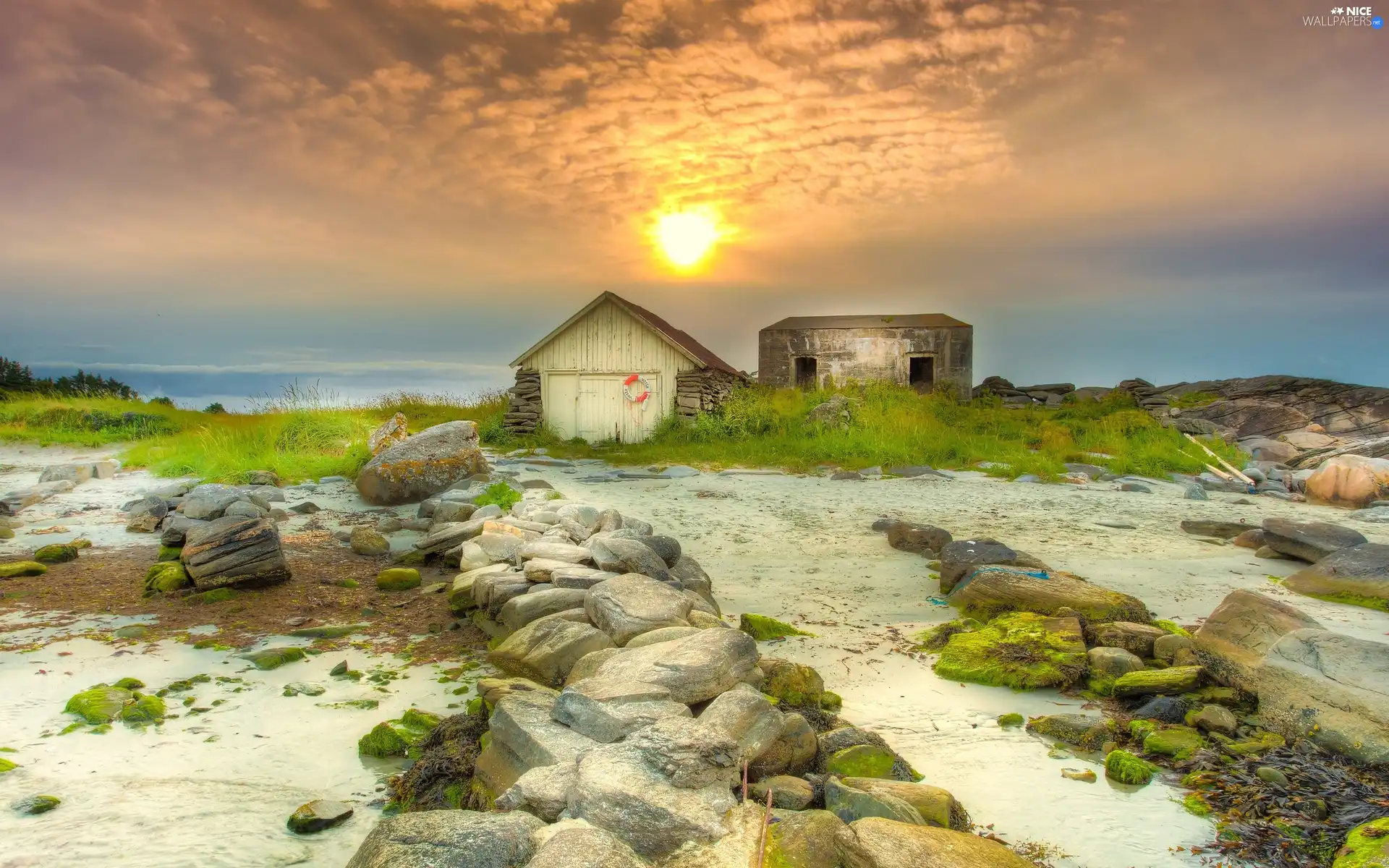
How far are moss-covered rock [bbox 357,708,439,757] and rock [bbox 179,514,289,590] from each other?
3605 millimetres

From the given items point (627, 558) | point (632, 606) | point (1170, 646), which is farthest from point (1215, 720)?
point (627, 558)

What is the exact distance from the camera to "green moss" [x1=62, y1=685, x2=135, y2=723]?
13.5ft

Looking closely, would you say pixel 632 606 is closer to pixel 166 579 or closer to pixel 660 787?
pixel 660 787

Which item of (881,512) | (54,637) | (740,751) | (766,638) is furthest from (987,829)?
(881,512)

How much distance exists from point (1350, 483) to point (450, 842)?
47.0ft

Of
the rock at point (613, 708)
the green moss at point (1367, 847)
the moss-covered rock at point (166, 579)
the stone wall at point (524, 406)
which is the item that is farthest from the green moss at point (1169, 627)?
the stone wall at point (524, 406)

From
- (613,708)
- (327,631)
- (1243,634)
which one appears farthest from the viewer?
(327,631)

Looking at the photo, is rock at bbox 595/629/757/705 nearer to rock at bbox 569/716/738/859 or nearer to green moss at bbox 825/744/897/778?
rock at bbox 569/716/738/859

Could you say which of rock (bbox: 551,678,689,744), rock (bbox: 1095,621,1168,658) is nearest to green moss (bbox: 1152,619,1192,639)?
rock (bbox: 1095,621,1168,658)

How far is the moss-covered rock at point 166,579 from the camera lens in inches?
264

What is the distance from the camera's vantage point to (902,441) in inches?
656

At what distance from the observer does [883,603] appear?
668 centimetres

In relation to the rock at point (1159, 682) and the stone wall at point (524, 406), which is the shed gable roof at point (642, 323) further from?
the rock at point (1159, 682)

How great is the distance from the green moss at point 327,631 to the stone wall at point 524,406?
1415 cm
